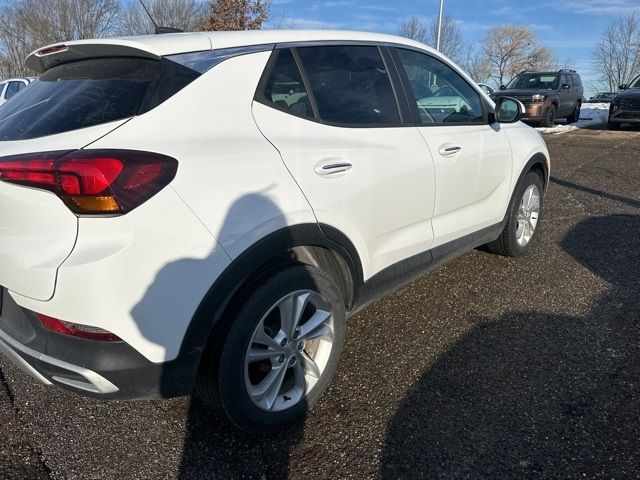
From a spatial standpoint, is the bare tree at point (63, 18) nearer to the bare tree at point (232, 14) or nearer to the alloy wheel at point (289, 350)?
the bare tree at point (232, 14)

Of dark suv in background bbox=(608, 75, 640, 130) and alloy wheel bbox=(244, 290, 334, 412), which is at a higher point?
alloy wheel bbox=(244, 290, 334, 412)

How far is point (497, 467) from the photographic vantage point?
215 centimetres

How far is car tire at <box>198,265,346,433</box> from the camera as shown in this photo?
6.89ft

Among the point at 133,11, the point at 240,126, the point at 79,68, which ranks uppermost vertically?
the point at 133,11

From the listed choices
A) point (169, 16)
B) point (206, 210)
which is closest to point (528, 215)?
point (206, 210)

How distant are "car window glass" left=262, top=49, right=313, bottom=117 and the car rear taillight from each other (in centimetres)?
69

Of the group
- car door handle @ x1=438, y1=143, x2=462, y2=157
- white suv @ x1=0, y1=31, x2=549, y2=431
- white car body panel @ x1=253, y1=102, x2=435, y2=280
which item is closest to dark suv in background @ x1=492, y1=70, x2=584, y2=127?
car door handle @ x1=438, y1=143, x2=462, y2=157

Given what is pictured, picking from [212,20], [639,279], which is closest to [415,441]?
[639,279]

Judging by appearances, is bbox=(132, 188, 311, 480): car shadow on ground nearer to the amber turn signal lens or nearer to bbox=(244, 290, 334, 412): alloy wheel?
bbox=(244, 290, 334, 412): alloy wheel

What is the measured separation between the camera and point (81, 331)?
1850 millimetres

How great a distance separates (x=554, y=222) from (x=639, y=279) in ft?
5.61

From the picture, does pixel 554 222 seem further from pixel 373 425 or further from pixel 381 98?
pixel 373 425

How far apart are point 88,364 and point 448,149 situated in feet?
7.49

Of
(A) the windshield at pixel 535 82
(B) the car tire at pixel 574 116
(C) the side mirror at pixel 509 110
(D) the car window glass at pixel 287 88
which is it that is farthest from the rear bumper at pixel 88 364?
(B) the car tire at pixel 574 116
